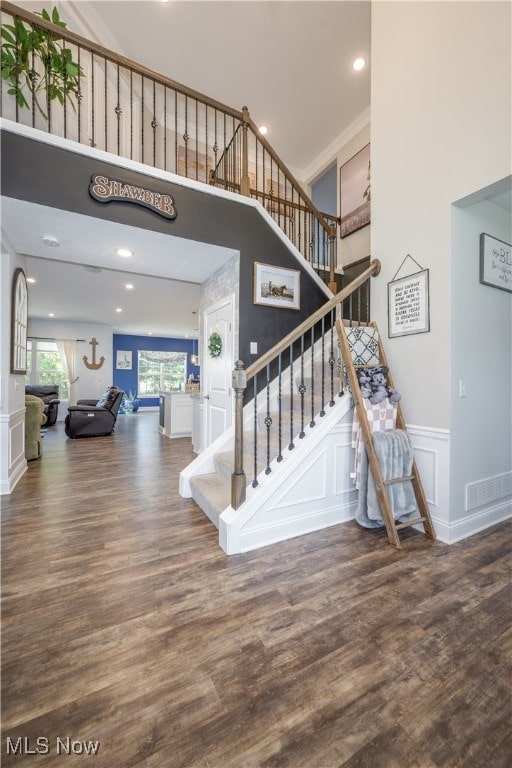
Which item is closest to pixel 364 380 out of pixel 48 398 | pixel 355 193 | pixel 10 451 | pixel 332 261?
pixel 332 261

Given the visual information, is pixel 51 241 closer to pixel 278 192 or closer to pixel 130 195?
pixel 130 195

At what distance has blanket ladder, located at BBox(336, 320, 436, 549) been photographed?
2320 millimetres

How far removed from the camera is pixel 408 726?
110 cm

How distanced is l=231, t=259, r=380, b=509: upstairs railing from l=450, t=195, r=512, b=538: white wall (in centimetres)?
75

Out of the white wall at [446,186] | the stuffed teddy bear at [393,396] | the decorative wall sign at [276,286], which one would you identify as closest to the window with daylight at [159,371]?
the decorative wall sign at [276,286]

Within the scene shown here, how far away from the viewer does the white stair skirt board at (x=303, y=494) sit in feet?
7.35

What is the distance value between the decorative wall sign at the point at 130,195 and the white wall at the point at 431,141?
2044 millimetres

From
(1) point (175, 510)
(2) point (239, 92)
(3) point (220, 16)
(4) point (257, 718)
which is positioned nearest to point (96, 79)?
(3) point (220, 16)

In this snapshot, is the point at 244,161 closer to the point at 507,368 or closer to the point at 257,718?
the point at 507,368

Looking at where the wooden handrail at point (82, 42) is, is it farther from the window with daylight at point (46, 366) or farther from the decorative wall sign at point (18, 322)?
the window with daylight at point (46, 366)

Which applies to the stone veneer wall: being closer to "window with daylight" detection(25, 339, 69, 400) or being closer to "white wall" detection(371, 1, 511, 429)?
"white wall" detection(371, 1, 511, 429)

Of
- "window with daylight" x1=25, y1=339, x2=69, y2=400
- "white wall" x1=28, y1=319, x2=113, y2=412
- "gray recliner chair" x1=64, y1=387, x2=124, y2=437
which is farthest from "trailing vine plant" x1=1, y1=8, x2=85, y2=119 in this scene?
"window with daylight" x1=25, y1=339, x2=69, y2=400

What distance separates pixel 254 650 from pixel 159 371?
1219 centimetres

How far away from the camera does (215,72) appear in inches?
181
